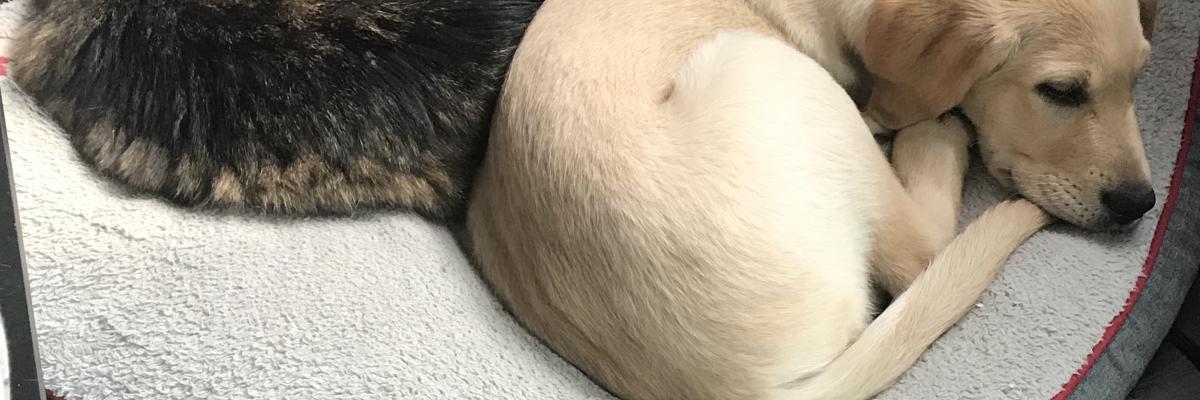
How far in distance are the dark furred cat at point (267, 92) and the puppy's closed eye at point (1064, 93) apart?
84 cm

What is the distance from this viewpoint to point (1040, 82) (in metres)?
1.30

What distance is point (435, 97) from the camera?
1303 mm

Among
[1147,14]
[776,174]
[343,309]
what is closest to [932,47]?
[776,174]

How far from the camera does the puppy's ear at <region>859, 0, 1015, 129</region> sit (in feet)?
4.12

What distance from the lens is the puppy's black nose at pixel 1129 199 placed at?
1294 mm

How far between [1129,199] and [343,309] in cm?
115

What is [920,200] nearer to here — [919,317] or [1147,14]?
[919,317]

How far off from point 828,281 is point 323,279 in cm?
68

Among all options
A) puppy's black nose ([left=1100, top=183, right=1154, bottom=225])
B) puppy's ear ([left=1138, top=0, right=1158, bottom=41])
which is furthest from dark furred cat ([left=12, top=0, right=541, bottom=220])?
puppy's ear ([left=1138, top=0, right=1158, bottom=41])

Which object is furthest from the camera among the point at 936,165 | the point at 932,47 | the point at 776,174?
the point at 936,165

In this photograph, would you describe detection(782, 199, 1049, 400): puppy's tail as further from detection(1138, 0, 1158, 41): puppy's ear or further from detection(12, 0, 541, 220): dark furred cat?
detection(12, 0, 541, 220): dark furred cat

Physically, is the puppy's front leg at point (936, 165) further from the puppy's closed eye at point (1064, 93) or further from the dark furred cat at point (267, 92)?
the dark furred cat at point (267, 92)

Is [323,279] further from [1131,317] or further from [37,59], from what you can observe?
[1131,317]

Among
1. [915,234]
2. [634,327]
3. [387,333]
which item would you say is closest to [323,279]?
[387,333]
